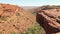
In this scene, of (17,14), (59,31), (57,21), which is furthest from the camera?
(17,14)

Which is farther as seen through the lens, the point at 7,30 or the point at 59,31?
the point at 7,30

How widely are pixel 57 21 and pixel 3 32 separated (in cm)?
1354

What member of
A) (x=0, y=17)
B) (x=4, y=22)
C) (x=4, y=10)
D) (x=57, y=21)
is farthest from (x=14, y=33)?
(x=57, y=21)

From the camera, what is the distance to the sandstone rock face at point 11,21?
19.4m

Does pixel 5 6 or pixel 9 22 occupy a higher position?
pixel 5 6

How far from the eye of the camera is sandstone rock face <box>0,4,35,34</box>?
19.4 metres

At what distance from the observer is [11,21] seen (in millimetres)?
22469

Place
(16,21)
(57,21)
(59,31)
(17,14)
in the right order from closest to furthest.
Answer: (59,31), (57,21), (16,21), (17,14)

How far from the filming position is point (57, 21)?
4.78 metres

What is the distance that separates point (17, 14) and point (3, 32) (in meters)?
8.13

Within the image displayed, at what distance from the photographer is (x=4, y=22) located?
21.1 metres

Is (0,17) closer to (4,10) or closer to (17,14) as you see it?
(4,10)

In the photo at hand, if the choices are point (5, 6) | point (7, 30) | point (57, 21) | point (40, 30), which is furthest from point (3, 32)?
point (57, 21)

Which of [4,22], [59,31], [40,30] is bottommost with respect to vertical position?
[40,30]
